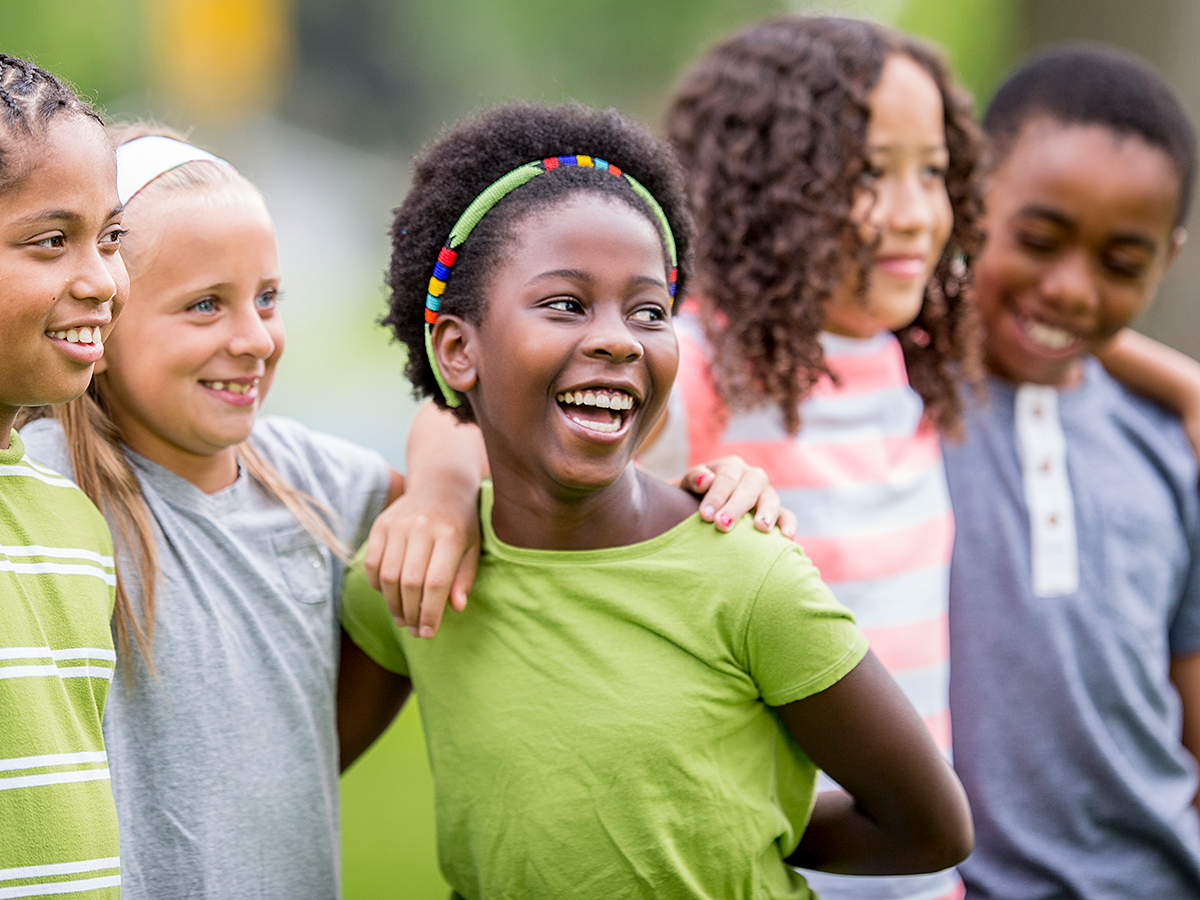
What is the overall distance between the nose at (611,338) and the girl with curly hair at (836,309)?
0.62 metres

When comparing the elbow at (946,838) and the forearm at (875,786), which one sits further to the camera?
the elbow at (946,838)

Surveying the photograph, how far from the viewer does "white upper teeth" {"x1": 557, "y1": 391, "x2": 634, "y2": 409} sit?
1.68m

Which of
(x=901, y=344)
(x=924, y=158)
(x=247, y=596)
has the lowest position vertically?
(x=247, y=596)

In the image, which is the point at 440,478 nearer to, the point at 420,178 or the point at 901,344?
the point at 420,178

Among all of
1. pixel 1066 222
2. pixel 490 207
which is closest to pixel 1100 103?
pixel 1066 222

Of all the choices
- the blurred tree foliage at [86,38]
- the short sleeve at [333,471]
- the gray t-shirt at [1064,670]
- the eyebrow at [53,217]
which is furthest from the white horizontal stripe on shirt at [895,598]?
the blurred tree foliage at [86,38]

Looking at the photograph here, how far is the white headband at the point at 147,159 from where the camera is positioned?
5.93 ft

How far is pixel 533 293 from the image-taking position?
1684mm

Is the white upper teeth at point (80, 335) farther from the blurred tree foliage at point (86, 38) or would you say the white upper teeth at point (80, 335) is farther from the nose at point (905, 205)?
the blurred tree foliage at point (86, 38)

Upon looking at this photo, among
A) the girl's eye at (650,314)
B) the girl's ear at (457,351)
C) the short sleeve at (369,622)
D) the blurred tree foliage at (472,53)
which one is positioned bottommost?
the short sleeve at (369,622)

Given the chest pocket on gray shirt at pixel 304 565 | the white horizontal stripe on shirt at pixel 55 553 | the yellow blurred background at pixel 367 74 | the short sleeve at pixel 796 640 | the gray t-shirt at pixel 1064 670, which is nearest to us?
the white horizontal stripe on shirt at pixel 55 553

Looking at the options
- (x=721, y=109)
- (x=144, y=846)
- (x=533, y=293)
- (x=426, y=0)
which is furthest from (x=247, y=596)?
(x=426, y=0)

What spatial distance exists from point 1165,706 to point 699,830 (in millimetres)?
1586

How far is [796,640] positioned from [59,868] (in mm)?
981
